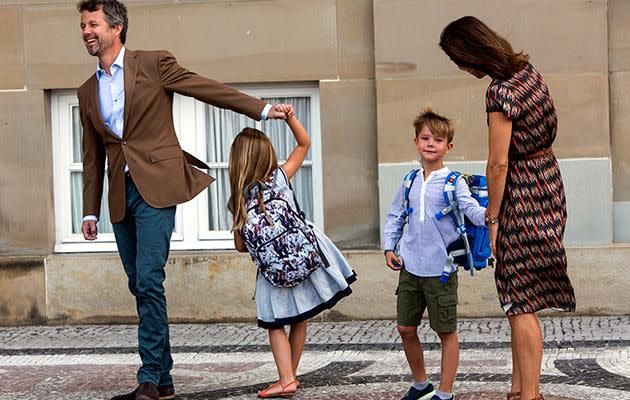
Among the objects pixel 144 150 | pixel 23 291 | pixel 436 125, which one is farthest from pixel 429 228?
pixel 23 291

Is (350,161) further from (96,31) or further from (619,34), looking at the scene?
(96,31)

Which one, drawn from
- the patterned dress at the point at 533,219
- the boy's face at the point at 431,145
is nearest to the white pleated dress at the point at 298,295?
the boy's face at the point at 431,145

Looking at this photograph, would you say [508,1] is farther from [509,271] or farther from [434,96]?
[509,271]

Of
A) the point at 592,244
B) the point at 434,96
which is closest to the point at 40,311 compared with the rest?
the point at 434,96

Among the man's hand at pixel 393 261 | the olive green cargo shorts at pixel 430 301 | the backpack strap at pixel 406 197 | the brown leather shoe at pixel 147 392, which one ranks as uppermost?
the backpack strap at pixel 406 197

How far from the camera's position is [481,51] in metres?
5.90

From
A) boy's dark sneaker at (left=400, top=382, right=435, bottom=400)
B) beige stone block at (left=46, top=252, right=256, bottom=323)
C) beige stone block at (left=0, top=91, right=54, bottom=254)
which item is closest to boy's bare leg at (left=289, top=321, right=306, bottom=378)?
boy's dark sneaker at (left=400, top=382, right=435, bottom=400)

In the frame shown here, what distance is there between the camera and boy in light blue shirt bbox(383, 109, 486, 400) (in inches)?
251

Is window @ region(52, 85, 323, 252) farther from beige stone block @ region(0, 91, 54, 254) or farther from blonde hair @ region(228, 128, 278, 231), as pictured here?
blonde hair @ region(228, 128, 278, 231)

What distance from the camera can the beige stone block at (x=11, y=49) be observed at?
9773 mm

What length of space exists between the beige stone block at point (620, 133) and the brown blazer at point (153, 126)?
3459 millimetres

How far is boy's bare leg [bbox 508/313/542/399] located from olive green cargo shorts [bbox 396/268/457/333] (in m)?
0.48

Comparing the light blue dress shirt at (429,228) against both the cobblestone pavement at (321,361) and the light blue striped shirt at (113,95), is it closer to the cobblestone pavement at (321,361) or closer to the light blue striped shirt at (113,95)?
the cobblestone pavement at (321,361)

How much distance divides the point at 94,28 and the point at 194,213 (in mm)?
3290
